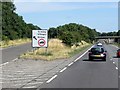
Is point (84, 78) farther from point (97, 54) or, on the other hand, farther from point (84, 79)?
point (97, 54)

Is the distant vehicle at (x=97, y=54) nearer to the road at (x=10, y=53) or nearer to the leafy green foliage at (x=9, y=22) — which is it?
the road at (x=10, y=53)

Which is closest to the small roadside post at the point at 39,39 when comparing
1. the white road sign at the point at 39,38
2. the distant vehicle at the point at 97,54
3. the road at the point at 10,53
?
the white road sign at the point at 39,38

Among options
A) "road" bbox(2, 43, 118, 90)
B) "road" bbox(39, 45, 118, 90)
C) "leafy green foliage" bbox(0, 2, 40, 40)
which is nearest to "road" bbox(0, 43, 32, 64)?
"road" bbox(2, 43, 118, 90)

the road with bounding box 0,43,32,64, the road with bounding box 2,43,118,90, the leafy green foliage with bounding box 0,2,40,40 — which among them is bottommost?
the road with bounding box 2,43,118,90

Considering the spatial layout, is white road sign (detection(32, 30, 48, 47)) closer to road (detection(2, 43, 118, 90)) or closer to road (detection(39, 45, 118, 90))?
road (detection(2, 43, 118, 90))

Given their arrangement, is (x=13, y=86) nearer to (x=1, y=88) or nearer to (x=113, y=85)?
(x=1, y=88)

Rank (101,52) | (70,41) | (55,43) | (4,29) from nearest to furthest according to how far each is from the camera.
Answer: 1. (101,52)
2. (55,43)
3. (70,41)
4. (4,29)

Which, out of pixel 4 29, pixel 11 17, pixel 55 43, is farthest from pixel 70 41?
pixel 11 17

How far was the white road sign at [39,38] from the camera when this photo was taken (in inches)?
1617

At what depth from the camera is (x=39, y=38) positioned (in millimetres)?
41406

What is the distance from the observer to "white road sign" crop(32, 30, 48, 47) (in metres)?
41.1

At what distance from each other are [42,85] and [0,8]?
7065 cm

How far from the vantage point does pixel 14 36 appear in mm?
100000

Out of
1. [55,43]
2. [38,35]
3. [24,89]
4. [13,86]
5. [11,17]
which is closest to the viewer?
[24,89]
